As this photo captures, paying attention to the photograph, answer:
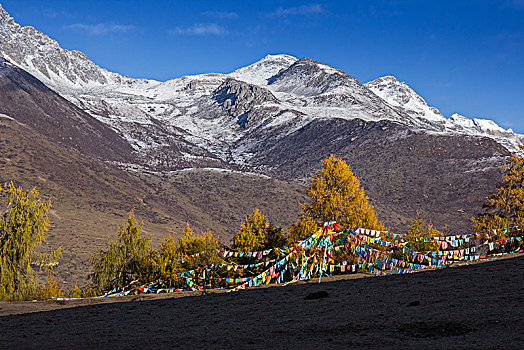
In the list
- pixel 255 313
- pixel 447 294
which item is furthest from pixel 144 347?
pixel 447 294

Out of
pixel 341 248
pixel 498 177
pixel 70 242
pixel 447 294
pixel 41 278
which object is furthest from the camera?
pixel 498 177

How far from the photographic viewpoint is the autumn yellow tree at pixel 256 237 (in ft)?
96.7

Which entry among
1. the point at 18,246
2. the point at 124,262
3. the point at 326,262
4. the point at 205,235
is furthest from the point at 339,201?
the point at 18,246

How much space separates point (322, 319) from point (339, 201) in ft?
62.9

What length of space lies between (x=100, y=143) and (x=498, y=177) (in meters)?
126

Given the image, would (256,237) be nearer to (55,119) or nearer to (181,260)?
(181,260)

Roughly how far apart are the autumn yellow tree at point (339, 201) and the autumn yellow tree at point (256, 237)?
238cm

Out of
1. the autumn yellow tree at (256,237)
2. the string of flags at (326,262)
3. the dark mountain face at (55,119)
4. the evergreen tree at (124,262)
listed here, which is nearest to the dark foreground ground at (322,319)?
the string of flags at (326,262)

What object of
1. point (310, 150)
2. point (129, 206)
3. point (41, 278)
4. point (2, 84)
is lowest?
point (41, 278)

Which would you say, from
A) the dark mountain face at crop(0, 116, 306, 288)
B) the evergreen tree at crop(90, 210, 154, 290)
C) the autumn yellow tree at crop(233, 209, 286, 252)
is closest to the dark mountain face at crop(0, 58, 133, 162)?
the dark mountain face at crop(0, 116, 306, 288)

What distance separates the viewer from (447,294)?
12391mm

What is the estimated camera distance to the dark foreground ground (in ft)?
27.9

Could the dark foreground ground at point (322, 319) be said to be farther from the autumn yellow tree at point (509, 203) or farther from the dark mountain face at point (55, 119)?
the dark mountain face at point (55, 119)

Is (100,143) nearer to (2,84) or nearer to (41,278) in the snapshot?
(2,84)
